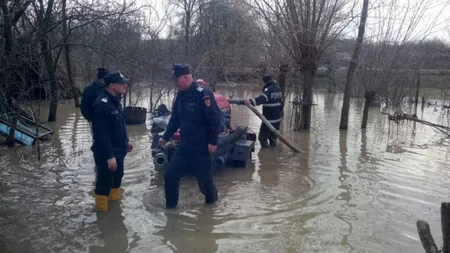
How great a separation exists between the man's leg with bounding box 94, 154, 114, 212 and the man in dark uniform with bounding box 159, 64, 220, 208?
730 mm

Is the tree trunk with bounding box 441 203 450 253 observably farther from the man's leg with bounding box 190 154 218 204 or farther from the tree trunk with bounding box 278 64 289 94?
the tree trunk with bounding box 278 64 289 94

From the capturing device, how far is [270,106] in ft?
32.7

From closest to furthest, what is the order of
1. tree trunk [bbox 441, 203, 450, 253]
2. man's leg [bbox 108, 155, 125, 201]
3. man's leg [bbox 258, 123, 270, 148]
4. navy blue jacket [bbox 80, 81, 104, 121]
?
tree trunk [bbox 441, 203, 450, 253] → man's leg [bbox 108, 155, 125, 201] → navy blue jacket [bbox 80, 81, 104, 121] → man's leg [bbox 258, 123, 270, 148]

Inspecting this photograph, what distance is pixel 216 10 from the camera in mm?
24859

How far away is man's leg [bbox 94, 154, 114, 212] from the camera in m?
5.46

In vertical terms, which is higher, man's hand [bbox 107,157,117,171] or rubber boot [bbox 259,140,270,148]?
man's hand [bbox 107,157,117,171]

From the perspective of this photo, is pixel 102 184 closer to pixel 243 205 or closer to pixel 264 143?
pixel 243 205

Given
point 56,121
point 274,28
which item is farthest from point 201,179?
point 56,121

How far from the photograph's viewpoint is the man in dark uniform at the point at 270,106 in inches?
388

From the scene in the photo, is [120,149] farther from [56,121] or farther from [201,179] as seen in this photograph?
[56,121]

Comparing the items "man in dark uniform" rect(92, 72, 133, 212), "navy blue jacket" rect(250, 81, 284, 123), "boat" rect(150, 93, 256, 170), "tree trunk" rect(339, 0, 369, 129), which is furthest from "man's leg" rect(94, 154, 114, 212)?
"tree trunk" rect(339, 0, 369, 129)

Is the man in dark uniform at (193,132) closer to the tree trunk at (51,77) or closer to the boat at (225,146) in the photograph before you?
the boat at (225,146)

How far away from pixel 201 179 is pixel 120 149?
114cm

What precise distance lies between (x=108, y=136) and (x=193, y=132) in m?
1.07
